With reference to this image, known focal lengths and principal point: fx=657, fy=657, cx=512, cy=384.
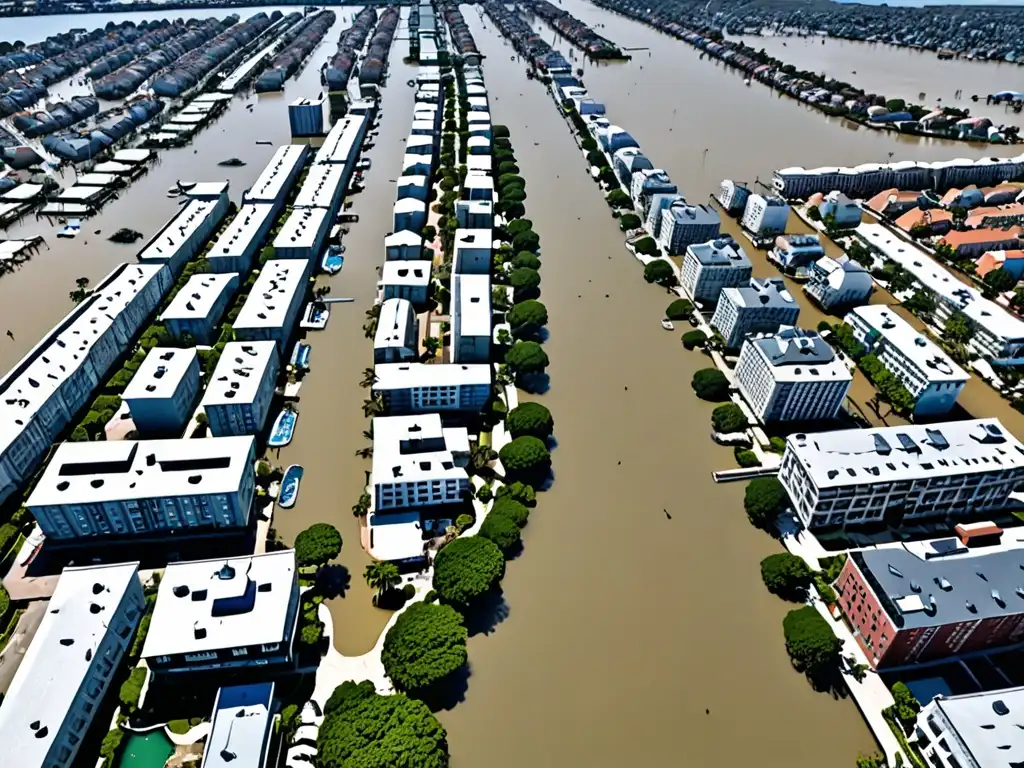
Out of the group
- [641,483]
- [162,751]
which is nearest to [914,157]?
[641,483]

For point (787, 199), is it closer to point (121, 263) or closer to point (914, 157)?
point (914, 157)

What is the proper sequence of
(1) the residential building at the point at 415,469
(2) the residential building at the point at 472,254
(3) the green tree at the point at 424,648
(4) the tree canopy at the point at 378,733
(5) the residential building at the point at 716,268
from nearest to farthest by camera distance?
(4) the tree canopy at the point at 378,733 → (3) the green tree at the point at 424,648 → (1) the residential building at the point at 415,469 → (5) the residential building at the point at 716,268 → (2) the residential building at the point at 472,254

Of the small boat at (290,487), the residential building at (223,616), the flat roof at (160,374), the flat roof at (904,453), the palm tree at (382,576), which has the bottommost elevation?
the small boat at (290,487)

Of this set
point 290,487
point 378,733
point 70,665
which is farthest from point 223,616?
point 290,487

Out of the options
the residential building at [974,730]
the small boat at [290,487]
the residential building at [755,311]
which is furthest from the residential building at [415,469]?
the residential building at [755,311]

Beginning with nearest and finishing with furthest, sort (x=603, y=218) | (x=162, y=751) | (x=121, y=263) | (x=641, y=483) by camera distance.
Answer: (x=162, y=751) → (x=641, y=483) → (x=121, y=263) → (x=603, y=218)

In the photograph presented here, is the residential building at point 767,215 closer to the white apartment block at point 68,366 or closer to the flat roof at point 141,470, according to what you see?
the flat roof at point 141,470

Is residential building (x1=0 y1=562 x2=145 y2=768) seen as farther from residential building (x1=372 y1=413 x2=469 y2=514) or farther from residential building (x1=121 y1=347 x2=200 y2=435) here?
residential building (x1=372 y1=413 x2=469 y2=514)
